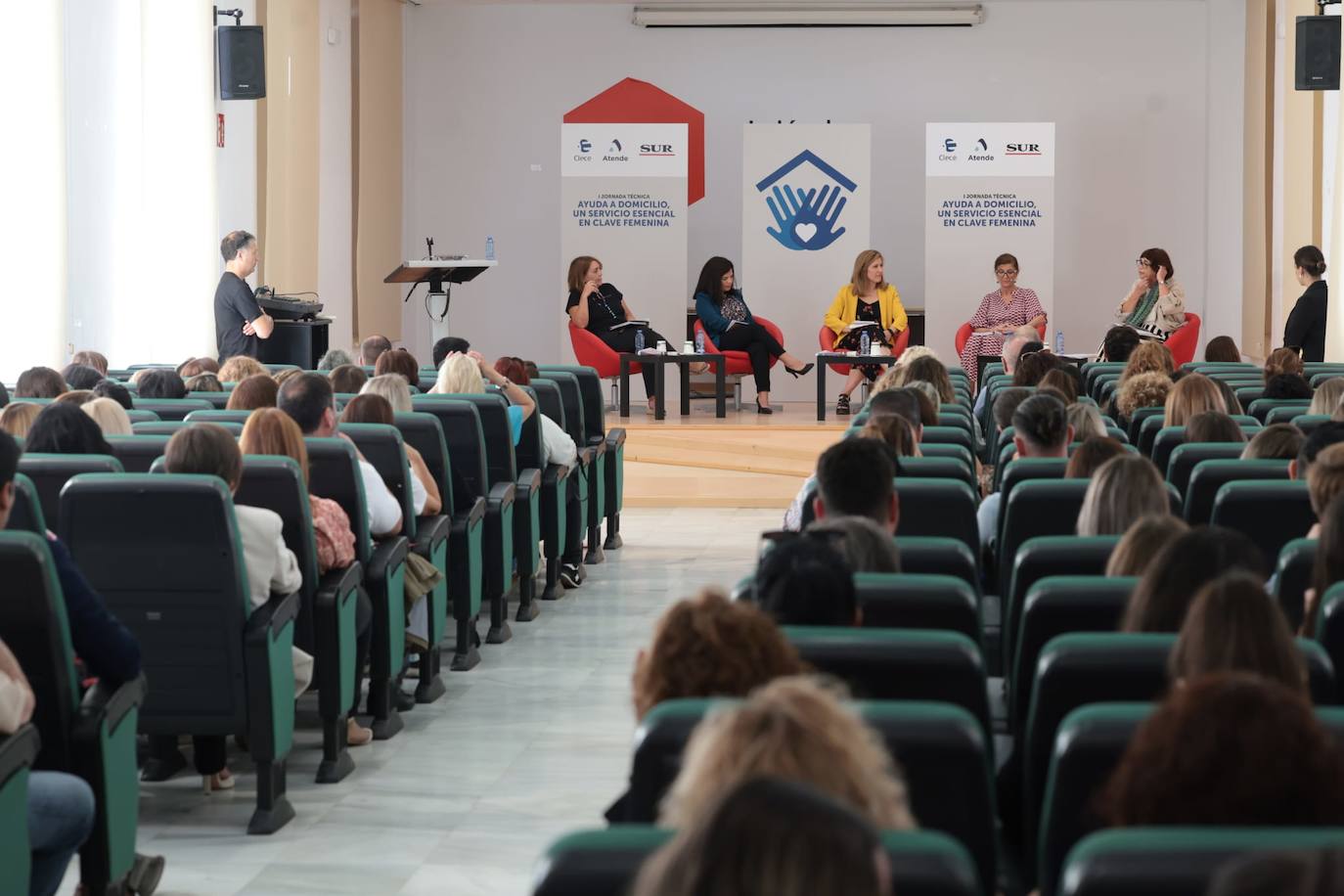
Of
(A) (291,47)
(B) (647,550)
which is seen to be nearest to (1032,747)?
(B) (647,550)

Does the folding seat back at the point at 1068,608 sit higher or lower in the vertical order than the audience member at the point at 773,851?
lower

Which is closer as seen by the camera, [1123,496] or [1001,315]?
[1123,496]

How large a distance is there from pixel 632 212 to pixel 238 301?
4.74 metres

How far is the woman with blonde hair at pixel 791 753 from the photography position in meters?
1.51

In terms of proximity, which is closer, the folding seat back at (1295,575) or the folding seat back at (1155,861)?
the folding seat back at (1155,861)

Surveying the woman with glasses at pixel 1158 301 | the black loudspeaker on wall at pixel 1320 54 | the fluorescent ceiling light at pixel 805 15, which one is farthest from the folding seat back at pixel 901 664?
the fluorescent ceiling light at pixel 805 15

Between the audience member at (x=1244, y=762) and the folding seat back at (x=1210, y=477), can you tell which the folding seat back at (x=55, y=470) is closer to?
the folding seat back at (x=1210, y=477)

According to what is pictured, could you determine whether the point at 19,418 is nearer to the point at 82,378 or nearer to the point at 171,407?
the point at 171,407

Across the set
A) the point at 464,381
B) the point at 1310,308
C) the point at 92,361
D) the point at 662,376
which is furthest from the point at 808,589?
the point at 662,376

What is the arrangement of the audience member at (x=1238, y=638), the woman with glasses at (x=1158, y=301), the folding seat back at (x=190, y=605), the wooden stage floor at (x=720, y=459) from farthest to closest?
the woman with glasses at (x=1158, y=301) → the wooden stage floor at (x=720, y=459) → the folding seat back at (x=190, y=605) → the audience member at (x=1238, y=638)

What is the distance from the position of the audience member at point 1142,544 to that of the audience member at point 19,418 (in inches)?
126

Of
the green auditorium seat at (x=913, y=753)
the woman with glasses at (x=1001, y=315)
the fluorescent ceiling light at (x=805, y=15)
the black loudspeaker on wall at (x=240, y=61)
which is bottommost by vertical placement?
the green auditorium seat at (x=913, y=753)

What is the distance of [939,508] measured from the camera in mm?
4316

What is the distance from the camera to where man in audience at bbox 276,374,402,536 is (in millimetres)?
5180
